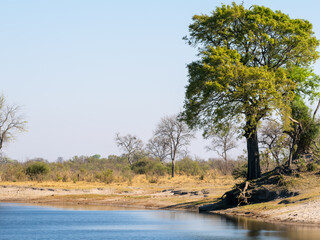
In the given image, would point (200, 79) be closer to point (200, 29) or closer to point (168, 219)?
point (200, 29)

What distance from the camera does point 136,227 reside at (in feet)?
85.3

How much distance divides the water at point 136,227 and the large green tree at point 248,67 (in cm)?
714

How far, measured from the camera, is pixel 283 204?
29.9m

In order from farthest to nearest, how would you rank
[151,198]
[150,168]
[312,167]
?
[150,168] → [151,198] → [312,167]

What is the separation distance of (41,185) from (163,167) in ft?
83.9

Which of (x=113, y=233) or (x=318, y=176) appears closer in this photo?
(x=113, y=233)

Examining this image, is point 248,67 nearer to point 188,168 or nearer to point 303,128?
point 303,128

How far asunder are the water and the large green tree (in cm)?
714

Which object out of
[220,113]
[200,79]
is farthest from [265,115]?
[200,79]

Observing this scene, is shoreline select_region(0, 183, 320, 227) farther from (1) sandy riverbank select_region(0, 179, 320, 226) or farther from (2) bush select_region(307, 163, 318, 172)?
(2) bush select_region(307, 163, 318, 172)

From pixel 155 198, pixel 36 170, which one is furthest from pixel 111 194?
pixel 36 170

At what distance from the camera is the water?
22.5 metres

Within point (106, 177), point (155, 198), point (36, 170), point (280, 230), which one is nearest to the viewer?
point (280, 230)

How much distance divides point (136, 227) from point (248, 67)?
45.1 ft
